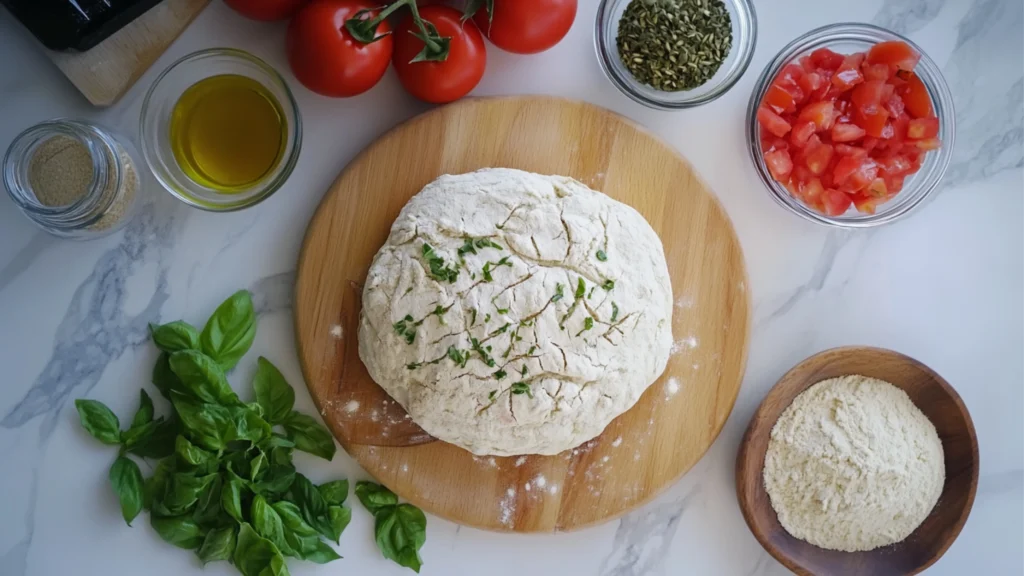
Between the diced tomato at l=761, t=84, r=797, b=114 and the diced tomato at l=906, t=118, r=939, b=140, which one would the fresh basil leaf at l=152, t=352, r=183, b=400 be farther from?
the diced tomato at l=906, t=118, r=939, b=140

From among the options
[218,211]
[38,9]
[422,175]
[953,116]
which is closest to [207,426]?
[218,211]

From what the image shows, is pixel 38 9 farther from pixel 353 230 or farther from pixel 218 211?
pixel 353 230

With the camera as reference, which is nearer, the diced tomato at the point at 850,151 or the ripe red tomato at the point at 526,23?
the ripe red tomato at the point at 526,23

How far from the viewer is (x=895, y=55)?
197 centimetres

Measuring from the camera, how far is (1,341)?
80.0 inches

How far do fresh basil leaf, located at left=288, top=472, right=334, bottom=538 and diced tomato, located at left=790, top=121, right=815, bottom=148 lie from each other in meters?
1.60

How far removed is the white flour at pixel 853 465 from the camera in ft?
6.45

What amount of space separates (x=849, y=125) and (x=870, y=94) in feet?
0.31

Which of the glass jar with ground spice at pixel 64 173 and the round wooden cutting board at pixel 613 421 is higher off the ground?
the glass jar with ground spice at pixel 64 173

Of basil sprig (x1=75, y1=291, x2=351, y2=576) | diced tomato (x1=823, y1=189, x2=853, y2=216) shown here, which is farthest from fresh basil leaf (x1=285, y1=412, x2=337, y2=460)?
diced tomato (x1=823, y1=189, x2=853, y2=216)

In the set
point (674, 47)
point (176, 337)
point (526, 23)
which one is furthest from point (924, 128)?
point (176, 337)

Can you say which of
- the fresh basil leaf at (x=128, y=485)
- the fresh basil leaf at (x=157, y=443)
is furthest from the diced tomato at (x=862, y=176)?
the fresh basil leaf at (x=128, y=485)

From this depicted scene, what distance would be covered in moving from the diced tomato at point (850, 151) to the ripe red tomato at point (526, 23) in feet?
2.61

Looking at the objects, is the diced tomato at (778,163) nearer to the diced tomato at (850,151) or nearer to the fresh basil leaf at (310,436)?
the diced tomato at (850,151)
